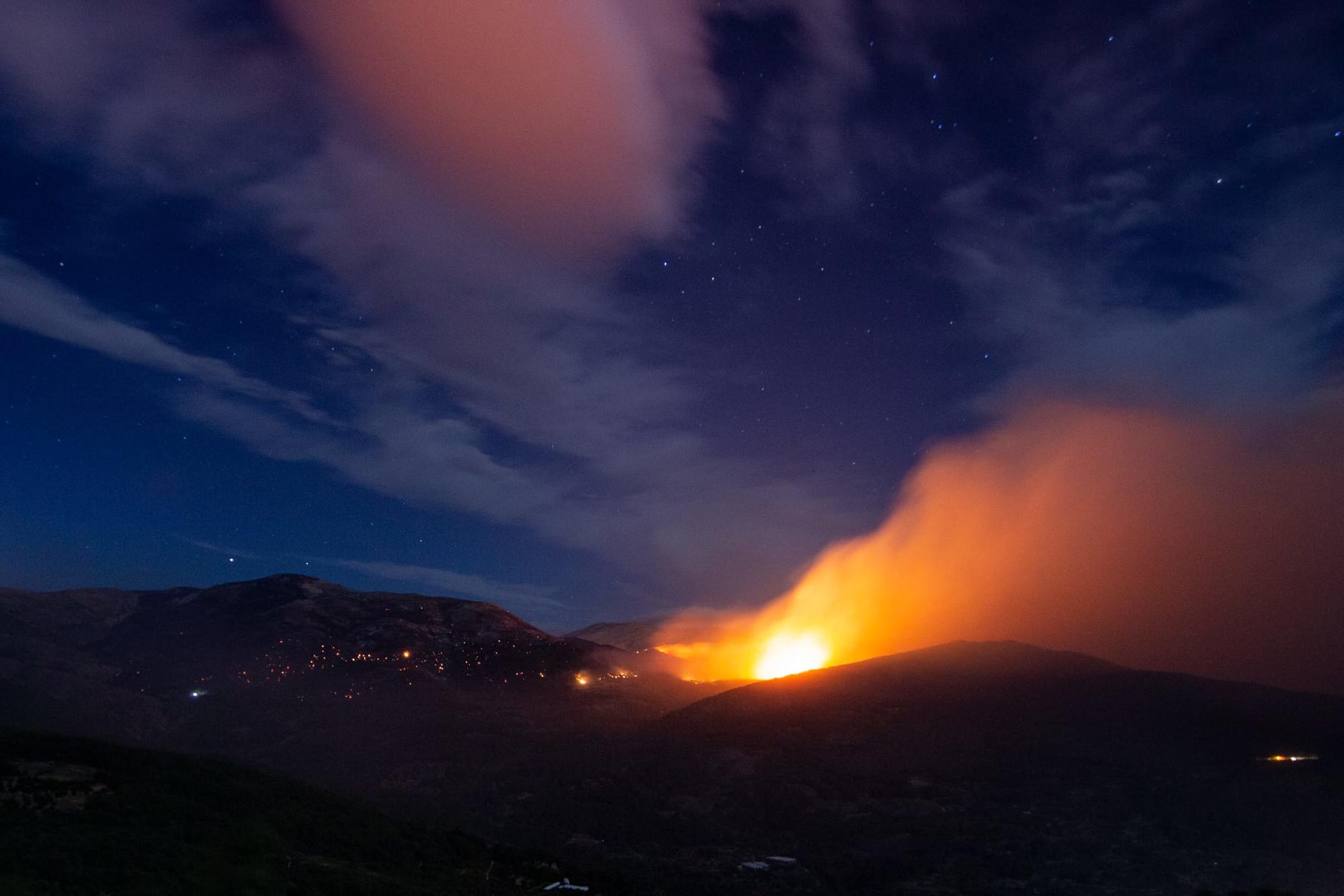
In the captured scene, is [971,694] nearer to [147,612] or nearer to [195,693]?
[195,693]

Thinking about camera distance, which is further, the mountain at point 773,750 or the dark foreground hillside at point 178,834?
the mountain at point 773,750

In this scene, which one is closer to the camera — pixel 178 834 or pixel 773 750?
pixel 178 834

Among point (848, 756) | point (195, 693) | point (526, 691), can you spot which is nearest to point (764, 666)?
point (526, 691)

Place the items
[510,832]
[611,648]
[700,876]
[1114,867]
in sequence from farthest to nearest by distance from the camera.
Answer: [611,648], [510,832], [1114,867], [700,876]

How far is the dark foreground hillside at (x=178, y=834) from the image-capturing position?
27.9 meters

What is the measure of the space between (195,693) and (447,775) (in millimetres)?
63641

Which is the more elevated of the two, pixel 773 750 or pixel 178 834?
pixel 773 750

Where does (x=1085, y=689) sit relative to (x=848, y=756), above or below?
above

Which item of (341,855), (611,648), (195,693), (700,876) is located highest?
(611,648)

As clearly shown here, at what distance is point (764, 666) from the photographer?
6929 inches

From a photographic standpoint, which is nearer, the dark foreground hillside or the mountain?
the dark foreground hillside

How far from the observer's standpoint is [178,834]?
34500 mm

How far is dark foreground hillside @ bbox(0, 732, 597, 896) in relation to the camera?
2792cm

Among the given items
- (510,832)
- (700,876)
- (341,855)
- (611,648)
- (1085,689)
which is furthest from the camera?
(611,648)
